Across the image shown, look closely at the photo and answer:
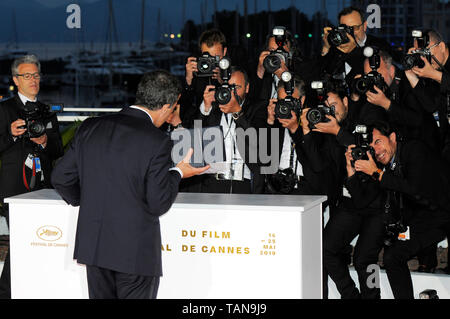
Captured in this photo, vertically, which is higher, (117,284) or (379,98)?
(379,98)

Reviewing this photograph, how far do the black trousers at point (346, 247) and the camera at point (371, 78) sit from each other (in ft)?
2.71

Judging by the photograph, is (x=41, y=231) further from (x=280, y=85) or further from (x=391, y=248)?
(x=391, y=248)

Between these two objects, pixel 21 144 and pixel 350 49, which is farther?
pixel 350 49

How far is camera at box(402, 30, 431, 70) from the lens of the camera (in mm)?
5062

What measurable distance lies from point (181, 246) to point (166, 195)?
74 centimetres

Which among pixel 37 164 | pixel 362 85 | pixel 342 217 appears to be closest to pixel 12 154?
pixel 37 164

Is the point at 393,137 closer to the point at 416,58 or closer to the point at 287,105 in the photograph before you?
the point at 416,58

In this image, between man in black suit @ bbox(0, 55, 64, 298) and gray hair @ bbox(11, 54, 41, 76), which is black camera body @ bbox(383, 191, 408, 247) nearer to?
man in black suit @ bbox(0, 55, 64, 298)

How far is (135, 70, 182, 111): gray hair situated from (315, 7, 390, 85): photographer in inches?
78.9

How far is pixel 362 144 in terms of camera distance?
4.78m

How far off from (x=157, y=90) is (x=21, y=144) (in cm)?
201

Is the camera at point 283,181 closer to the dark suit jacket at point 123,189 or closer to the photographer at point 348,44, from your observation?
the photographer at point 348,44

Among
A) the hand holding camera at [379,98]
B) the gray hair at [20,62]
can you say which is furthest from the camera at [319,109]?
Answer: the gray hair at [20,62]
